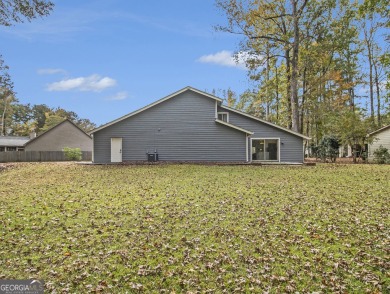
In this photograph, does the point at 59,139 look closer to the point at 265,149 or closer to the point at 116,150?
the point at 116,150

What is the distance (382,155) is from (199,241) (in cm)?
2618

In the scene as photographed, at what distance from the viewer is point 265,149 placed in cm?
2334

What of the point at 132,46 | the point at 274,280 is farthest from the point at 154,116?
the point at 274,280

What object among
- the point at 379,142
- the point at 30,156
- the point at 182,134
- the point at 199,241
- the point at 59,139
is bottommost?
the point at 199,241

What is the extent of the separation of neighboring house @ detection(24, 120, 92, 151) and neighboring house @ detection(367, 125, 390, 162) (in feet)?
119

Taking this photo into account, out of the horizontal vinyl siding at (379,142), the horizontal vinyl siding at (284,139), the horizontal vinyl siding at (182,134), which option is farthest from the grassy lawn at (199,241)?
the horizontal vinyl siding at (379,142)

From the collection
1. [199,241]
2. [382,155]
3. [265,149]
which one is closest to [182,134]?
[265,149]

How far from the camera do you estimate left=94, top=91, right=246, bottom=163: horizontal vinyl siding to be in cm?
2248

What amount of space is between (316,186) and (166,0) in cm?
1173

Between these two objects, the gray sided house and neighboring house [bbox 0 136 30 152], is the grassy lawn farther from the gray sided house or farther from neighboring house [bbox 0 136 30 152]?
neighboring house [bbox 0 136 30 152]

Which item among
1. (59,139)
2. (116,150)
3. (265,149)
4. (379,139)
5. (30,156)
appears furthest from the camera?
(59,139)

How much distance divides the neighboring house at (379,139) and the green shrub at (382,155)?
1.21 m

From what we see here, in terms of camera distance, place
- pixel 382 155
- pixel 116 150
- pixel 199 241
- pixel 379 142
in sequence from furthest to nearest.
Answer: pixel 379 142
pixel 382 155
pixel 116 150
pixel 199 241

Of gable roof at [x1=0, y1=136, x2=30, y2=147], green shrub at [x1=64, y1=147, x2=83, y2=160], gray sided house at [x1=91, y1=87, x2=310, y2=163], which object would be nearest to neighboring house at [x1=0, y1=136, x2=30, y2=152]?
gable roof at [x1=0, y1=136, x2=30, y2=147]
